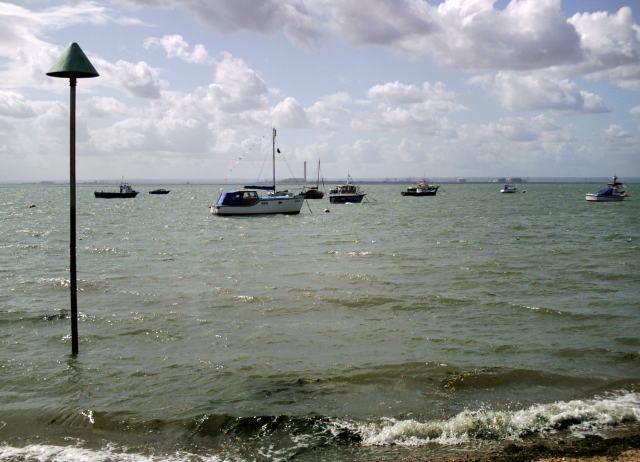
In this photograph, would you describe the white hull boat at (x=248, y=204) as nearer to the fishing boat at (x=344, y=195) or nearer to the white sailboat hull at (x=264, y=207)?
the white sailboat hull at (x=264, y=207)

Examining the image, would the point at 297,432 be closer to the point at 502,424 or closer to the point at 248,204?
the point at 502,424

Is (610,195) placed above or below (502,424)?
above

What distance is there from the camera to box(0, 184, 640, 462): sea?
8820 mm

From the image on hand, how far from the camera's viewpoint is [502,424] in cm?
902

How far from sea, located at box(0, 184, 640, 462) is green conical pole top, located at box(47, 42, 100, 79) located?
5925 millimetres

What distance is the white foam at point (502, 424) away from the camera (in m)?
8.66

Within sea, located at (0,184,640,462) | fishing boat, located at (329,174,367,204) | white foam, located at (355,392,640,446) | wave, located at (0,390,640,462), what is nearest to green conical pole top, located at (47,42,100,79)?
sea, located at (0,184,640,462)

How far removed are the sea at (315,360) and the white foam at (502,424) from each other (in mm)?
33

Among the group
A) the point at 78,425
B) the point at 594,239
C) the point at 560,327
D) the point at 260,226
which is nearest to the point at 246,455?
the point at 78,425

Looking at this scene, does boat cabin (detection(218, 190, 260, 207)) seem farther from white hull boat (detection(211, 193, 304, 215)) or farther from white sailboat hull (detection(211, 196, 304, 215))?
white sailboat hull (detection(211, 196, 304, 215))

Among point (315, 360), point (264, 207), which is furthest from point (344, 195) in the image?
point (315, 360)

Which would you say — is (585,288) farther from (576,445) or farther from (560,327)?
(576,445)

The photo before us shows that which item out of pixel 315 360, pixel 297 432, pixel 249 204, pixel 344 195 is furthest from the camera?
pixel 344 195

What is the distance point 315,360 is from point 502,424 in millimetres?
4559
